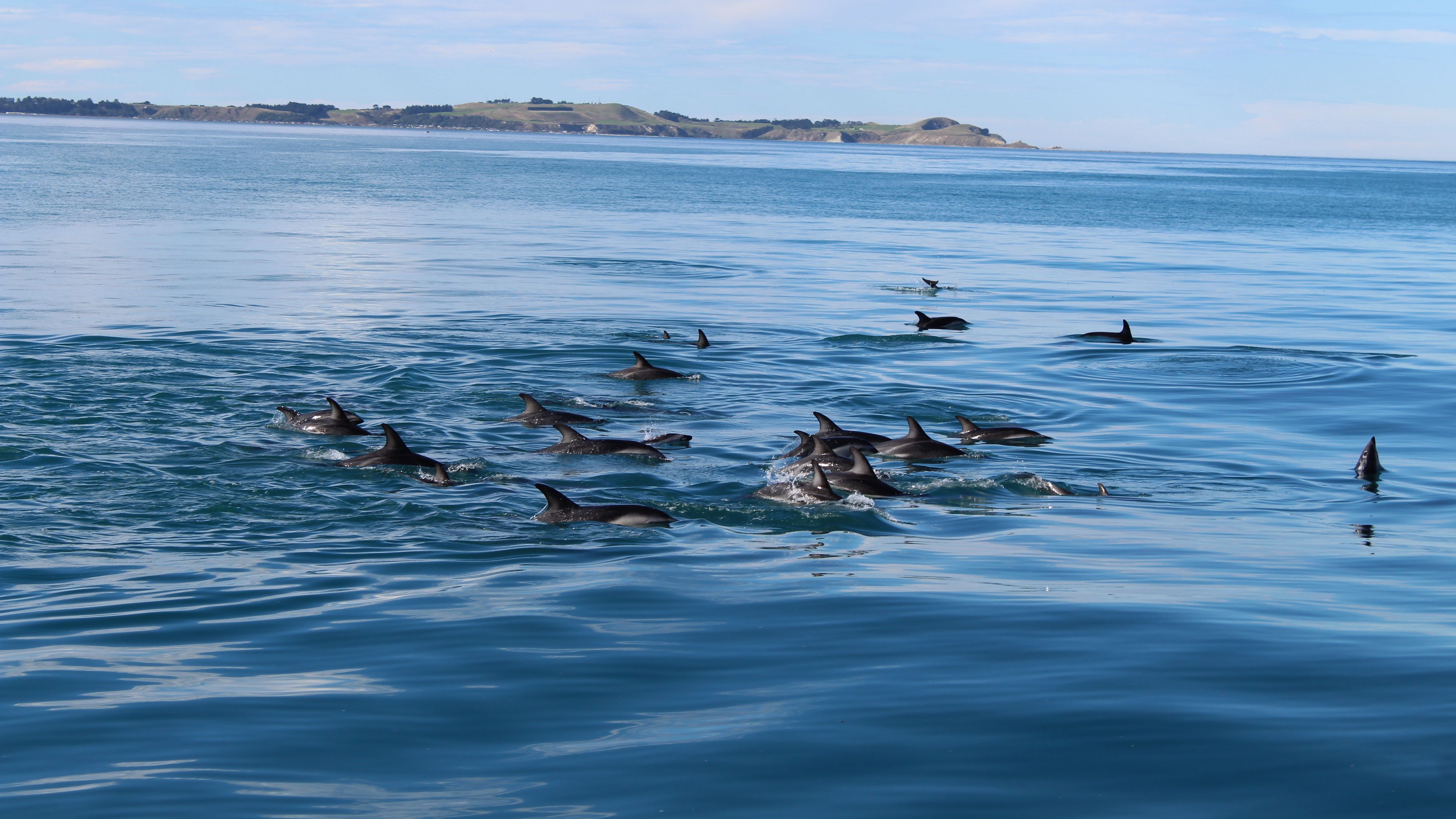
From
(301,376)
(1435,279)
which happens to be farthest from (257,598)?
(1435,279)

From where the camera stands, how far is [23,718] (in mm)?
7832

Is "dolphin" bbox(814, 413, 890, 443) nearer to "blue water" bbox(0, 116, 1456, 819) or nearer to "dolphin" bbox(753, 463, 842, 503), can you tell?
"blue water" bbox(0, 116, 1456, 819)

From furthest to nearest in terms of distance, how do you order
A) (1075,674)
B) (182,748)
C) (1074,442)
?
(1074,442), (1075,674), (182,748)

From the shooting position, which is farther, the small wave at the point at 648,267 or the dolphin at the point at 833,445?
the small wave at the point at 648,267

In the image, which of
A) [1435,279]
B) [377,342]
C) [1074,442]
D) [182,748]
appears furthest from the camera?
[1435,279]

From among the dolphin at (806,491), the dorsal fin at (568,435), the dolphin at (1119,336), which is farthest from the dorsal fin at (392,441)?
the dolphin at (1119,336)

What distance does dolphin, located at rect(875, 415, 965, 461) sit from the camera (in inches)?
644

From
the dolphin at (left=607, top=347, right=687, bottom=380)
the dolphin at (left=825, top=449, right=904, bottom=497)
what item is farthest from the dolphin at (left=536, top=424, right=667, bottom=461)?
the dolphin at (left=607, top=347, right=687, bottom=380)

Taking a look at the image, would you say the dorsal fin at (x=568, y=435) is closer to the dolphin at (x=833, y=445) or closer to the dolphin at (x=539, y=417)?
the dolphin at (x=539, y=417)

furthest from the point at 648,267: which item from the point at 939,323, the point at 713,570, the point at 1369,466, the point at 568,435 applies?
the point at 713,570

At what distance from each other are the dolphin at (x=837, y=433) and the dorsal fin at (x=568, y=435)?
3141 millimetres

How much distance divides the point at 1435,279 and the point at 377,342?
37.6 meters

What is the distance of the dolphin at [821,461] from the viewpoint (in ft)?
48.6

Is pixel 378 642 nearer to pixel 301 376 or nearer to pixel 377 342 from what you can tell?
pixel 301 376
